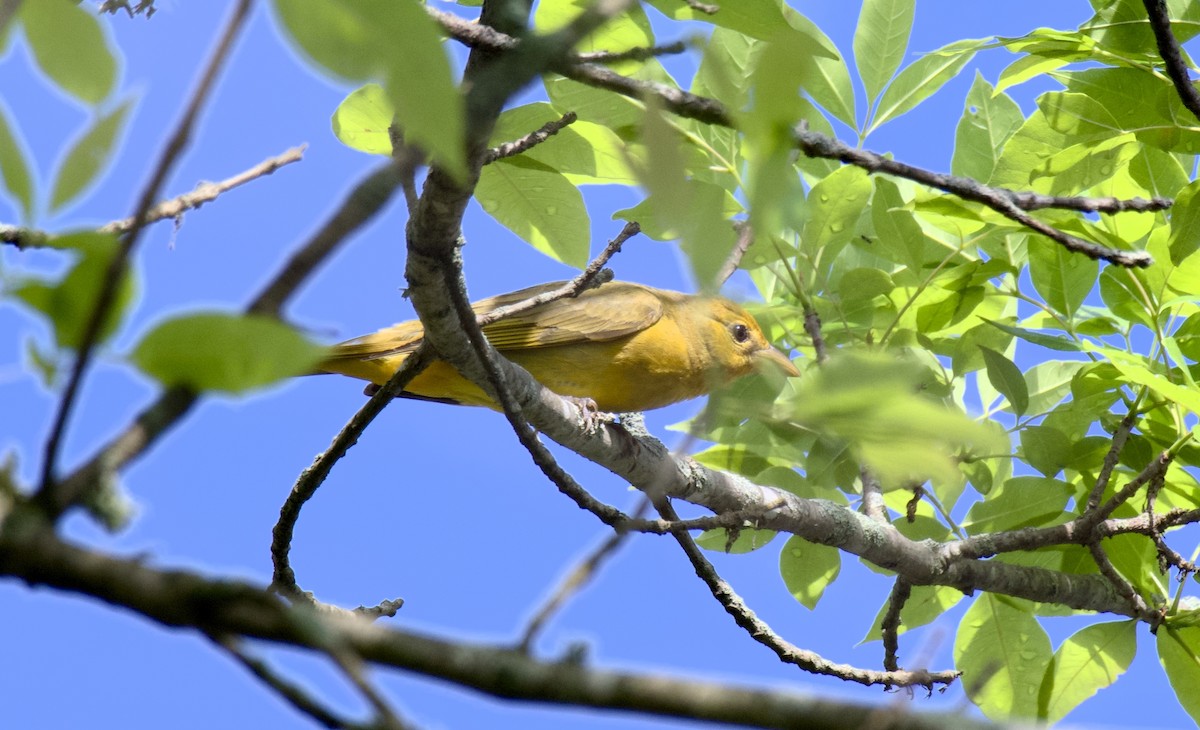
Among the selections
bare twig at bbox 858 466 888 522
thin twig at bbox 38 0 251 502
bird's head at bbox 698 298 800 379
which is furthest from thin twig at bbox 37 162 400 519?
bird's head at bbox 698 298 800 379

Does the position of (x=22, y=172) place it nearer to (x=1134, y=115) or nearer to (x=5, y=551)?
(x=5, y=551)

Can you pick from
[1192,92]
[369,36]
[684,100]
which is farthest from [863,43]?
[369,36]

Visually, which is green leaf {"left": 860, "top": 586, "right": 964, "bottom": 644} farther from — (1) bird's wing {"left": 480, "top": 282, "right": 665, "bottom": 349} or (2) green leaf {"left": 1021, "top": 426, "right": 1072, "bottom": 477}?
(1) bird's wing {"left": 480, "top": 282, "right": 665, "bottom": 349}

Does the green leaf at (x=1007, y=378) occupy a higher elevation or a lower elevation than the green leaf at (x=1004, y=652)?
higher

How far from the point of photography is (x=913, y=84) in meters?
3.60

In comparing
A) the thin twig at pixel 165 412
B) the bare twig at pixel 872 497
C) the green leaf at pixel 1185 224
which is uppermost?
the green leaf at pixel 1185 224

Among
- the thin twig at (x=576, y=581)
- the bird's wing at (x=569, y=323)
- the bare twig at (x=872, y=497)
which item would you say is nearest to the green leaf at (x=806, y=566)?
the bare twig at (x=872, y=497)

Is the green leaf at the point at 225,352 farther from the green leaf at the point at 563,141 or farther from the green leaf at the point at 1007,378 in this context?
the green leaf at the point at 1007,378

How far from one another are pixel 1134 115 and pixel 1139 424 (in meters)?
1.09

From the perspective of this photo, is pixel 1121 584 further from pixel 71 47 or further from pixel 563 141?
pixel 71 47

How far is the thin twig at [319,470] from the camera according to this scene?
111 inches

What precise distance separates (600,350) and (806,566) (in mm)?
1269

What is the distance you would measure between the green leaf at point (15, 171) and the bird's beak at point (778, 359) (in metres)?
2.97

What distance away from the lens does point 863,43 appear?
11.8 ft
